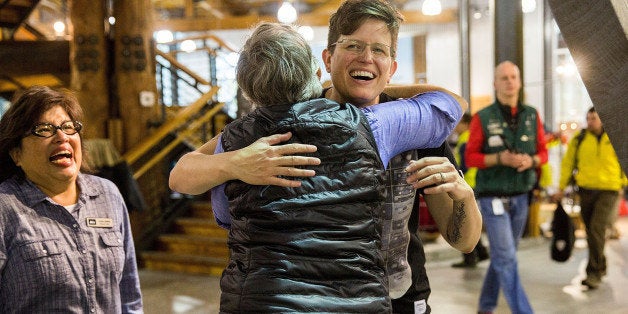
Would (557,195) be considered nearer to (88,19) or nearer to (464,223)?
(464,223)

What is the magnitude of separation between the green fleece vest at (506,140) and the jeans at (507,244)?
0.27 ft

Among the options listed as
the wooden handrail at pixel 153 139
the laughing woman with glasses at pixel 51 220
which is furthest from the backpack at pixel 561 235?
the wooden handrail at pixel 153 139

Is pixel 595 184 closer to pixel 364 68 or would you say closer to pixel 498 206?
pixel 498 206

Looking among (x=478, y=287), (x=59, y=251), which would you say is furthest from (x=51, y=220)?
(x=478, y=287)

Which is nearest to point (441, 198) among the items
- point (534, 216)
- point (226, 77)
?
point (534, 216)

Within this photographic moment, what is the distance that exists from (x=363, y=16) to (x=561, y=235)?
137 inches

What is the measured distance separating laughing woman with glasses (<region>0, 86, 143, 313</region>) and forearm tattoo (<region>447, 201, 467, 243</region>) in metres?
1.10

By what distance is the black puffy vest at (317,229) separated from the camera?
50.6 inches

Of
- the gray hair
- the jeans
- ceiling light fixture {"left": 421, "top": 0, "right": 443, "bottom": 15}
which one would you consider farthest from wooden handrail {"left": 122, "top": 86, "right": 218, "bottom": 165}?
the gray hair

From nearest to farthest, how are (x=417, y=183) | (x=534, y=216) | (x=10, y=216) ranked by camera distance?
1. (x=417, y=183)
2. (x=10, y=216)
3. (x=534, y=216)

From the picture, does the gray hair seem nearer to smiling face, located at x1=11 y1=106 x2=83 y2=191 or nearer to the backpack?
smiling face, located at x1=11 y1=106 x2=83 y2=191

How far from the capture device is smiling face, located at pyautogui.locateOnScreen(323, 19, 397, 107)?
1735mm

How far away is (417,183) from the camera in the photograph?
4.82ft

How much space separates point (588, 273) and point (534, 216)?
2.49 meters
